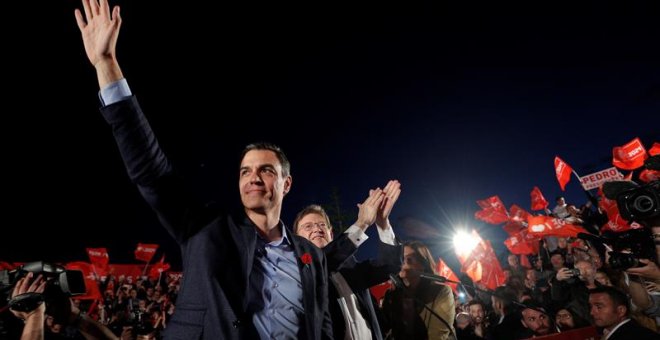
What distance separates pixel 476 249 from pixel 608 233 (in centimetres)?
1273

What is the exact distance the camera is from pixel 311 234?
179 inches

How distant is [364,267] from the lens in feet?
12.2

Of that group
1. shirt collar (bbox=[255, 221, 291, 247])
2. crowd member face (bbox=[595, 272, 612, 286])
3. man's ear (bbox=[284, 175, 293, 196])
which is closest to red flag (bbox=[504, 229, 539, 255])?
crowd member face (bbox=[595, 272, 612, 286])

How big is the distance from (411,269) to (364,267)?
170 centimetres

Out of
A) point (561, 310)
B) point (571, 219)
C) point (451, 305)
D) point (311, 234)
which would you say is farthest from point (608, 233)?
point (571, 219)

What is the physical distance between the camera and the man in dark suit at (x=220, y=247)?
1929mm

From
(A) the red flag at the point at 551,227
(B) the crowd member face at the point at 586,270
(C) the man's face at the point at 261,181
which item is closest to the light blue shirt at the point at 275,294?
(C) the man's face at the point at 261,181

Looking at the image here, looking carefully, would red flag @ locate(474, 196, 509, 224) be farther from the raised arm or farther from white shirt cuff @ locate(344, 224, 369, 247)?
the raised arm

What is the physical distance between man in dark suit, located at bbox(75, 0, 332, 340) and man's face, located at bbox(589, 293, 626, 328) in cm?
473

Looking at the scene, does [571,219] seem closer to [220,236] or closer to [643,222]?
[643,222]

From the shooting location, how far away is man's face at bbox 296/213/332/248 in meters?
4.52

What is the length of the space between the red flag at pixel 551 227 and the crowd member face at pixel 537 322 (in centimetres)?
692

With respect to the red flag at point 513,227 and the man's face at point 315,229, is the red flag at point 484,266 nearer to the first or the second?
the red flag at point 513,227

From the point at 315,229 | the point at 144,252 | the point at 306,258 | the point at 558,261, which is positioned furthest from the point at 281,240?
the point at 144,252
